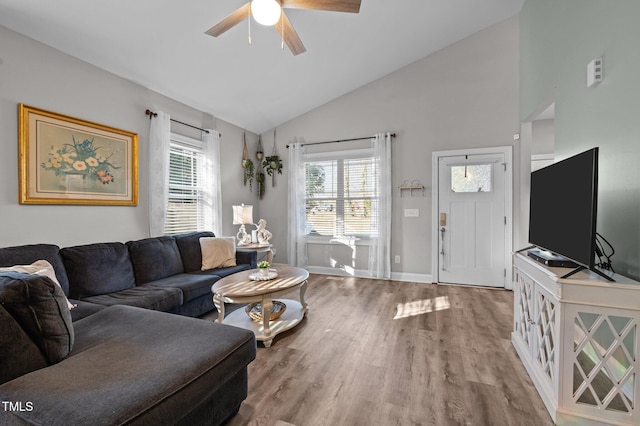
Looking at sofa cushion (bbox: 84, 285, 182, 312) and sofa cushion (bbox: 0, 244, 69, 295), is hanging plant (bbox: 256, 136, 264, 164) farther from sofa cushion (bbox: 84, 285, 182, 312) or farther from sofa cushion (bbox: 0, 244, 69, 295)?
sofa cushion (bbox: 0, 244, 69, 295)

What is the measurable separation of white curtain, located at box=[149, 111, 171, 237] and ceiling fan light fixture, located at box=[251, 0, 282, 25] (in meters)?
2.02

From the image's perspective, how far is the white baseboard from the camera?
Result: 4.48 metres

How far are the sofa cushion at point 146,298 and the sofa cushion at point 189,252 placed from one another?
687mm

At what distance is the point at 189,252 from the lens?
137 inches

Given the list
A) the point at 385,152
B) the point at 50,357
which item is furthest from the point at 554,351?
the point at 385,152

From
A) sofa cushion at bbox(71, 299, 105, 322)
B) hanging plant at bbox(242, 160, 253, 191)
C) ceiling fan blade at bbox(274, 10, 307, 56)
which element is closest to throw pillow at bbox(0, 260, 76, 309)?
sofa cushion at bbox(71, 299, 105, 322)

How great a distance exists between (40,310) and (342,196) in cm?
413

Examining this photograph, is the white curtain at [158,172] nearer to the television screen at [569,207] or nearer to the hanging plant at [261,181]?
the hanging plant at [261,181]

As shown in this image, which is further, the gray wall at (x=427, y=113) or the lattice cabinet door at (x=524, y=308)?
the gray wall at (x=427, y=113)

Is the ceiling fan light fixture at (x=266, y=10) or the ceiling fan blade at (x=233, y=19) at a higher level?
the ceiling fan blade at (x=233, y=19)

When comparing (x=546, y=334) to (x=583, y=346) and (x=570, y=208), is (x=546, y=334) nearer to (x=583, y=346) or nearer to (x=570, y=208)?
(x=583, y=346)

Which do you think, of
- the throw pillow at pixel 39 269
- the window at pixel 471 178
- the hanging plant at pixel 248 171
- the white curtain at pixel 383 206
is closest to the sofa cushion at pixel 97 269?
the throw pillow at pixel 39 269

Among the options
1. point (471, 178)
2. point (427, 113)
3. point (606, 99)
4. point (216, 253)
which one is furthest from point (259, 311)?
point (427, 113)

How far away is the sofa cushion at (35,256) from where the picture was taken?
6.88 feet
